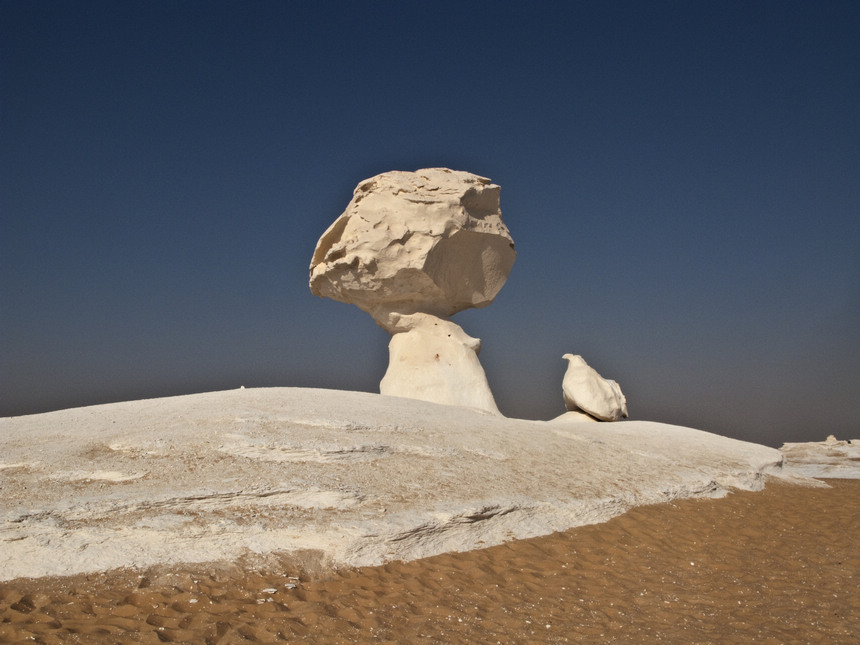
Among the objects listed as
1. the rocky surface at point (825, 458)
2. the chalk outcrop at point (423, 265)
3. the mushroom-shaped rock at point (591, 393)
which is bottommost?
the rocky surface at point (825, 458)

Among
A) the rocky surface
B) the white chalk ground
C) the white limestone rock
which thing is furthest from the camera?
the rocky surface

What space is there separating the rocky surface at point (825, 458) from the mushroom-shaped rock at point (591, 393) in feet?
13.0

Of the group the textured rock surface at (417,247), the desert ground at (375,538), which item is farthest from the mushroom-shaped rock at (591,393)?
the desert ground at (375,538)

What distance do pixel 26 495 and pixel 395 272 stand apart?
27.9ft

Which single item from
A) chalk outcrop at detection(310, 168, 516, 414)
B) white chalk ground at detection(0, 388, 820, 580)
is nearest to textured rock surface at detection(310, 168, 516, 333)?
chalk outcrop at detection(310, 168, 516, 414)

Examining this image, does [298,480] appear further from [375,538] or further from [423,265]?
[423,265]

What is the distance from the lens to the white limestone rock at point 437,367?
525 inches

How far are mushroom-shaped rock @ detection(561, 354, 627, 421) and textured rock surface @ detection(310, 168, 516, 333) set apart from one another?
257 centimetres

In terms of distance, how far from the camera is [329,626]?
448 cm

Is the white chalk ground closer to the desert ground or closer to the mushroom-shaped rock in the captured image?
the desert ground

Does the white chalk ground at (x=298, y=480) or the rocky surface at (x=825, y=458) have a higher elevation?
the white chalk ground at (x=298, y=480)

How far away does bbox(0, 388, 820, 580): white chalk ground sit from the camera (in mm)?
5449

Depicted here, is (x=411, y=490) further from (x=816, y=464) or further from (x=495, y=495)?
(x=816, y=464)

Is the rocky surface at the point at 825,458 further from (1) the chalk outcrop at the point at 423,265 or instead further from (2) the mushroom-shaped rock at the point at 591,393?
(1) the chalk outcrop at the point at 423,265
